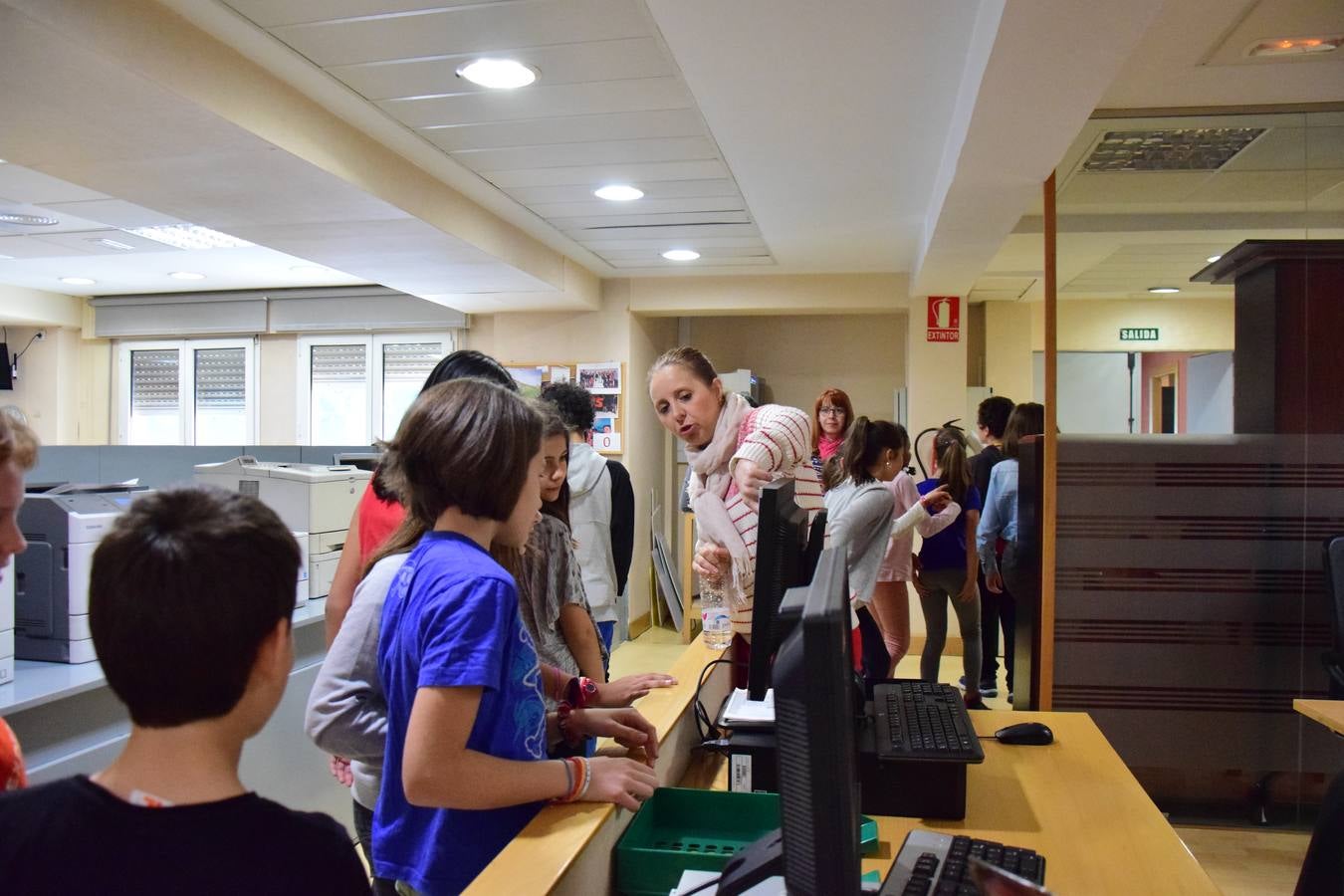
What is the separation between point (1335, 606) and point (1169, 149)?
5.87 ft

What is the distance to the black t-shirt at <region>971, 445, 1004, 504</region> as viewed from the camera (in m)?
4.84

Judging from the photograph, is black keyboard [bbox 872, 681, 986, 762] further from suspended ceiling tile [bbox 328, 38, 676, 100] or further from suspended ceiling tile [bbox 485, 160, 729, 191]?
suspended ceiling tile [bbox 485, 160, 729, 191]

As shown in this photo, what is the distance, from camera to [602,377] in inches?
259

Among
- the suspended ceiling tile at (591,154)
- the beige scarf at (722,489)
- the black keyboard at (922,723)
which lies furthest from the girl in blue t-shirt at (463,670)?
the suspended ceiling tile at (591,154)

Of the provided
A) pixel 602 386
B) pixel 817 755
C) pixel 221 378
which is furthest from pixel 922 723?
→ pixel 221 378

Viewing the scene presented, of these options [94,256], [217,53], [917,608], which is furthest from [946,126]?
[94,256]

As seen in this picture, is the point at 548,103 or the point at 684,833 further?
the point at 548,103

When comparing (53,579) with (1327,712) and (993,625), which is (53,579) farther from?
(993,625)

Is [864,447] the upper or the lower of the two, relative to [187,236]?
lower

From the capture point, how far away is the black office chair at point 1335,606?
9.85ft

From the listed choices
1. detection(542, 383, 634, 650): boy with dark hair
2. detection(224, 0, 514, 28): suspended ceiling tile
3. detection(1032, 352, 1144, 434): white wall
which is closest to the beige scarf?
detection(542, 383, 634, 650): boy with dark hair

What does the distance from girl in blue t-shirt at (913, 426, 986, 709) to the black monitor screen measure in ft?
12.8

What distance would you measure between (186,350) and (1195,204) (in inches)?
291

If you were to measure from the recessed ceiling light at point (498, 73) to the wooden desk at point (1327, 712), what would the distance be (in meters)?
2.73
